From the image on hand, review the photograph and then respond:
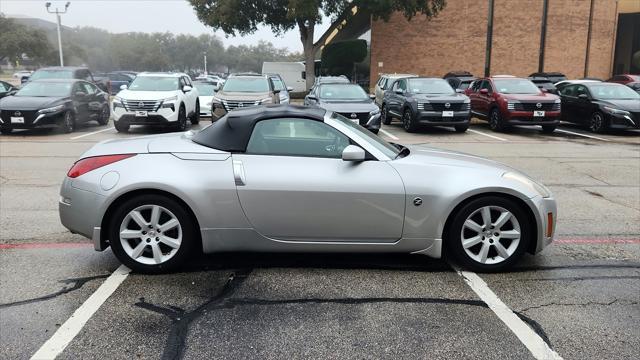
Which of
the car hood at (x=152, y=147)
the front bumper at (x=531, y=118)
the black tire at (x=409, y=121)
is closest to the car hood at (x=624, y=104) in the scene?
the front bumper at (x=531, y=118)

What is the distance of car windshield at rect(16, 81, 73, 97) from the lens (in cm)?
1499

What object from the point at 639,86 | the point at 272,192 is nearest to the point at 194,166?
the point at 272,192

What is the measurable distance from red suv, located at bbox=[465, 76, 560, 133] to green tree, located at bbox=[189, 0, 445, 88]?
1411 centimetres

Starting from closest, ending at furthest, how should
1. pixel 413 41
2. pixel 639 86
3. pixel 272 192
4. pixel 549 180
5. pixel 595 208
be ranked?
pixel 272 192 < pixel 595 208 < pixel 549 180 < pixel 639 86 < pixel 413 41

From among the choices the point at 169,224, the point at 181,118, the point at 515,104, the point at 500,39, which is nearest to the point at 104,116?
the point at 181,118

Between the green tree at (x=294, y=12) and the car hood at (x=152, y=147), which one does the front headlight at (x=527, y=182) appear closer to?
the car hood at (x=152, y=147)

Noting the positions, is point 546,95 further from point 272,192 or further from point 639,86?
point 272,192

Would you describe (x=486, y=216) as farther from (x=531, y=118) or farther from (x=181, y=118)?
(x=531, y=118)

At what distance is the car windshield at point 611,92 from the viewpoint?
16484 mm

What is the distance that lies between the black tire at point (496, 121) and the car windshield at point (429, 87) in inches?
61.5

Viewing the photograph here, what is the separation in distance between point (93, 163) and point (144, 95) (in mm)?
10819

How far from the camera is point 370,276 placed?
4.34 metres

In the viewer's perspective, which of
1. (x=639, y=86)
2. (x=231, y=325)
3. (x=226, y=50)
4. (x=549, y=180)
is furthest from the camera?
(x=226, y=50)

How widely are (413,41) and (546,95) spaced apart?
21751 mm
